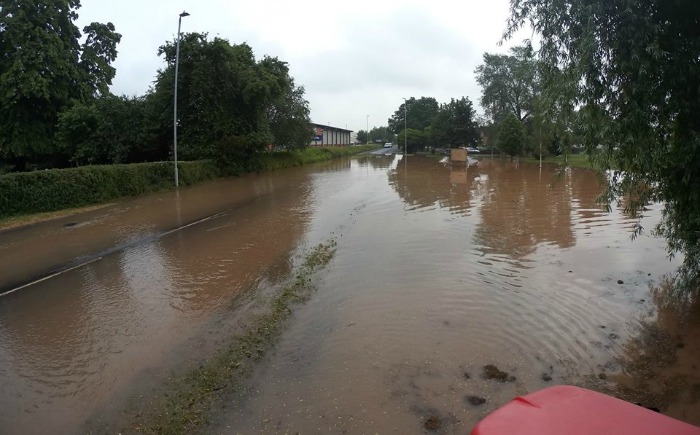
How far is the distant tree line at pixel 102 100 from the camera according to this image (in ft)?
90.9

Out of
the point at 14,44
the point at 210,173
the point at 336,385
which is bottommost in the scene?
the point at 336,385

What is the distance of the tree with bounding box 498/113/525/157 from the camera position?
152 feet

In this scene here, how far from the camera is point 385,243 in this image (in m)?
11.8

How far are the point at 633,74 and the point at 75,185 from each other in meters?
19.3

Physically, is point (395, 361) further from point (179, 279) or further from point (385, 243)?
point (385, 243)

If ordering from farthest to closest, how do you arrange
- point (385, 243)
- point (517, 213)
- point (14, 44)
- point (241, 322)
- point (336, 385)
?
point (14, 44) → point (517, 213) → point (385, 243) → point (241, 322) → point (336, 385)

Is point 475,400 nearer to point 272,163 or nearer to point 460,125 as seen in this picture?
point 272,163

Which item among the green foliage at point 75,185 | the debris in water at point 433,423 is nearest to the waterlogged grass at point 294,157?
the green foliage at point 75,185

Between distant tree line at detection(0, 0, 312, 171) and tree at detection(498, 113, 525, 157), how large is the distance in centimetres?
2474

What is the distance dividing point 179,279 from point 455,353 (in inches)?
235

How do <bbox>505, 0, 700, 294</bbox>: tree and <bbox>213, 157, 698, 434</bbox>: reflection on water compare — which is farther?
<bbox>505, 0, 700, 294</bbox>: tree

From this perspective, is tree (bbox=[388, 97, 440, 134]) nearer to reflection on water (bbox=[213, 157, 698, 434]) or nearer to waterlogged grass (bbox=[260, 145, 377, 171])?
waterlogged grass (bbox=[260, 145, 377, 171])

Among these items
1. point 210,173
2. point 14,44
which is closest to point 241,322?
point 210,173

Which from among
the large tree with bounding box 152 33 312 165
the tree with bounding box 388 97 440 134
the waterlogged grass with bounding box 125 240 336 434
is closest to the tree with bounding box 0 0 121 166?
the large tree with bounding box 152 33 312 165
